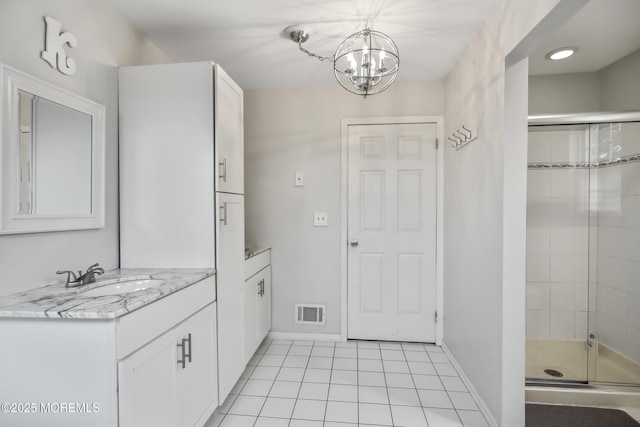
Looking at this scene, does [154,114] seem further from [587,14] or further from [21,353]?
[587,14]

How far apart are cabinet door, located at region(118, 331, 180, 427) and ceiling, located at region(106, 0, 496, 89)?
174 centimetres

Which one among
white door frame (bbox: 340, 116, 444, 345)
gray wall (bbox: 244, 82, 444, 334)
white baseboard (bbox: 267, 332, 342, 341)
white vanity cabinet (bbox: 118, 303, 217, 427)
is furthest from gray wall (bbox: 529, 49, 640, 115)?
white vanity cabinet (bbox: 118, 303, 217, 427)

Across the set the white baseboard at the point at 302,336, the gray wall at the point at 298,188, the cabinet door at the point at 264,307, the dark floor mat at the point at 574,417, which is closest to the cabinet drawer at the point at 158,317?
the cabinet door at the point at 264,307

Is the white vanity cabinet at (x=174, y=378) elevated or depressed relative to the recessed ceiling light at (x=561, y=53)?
depressed

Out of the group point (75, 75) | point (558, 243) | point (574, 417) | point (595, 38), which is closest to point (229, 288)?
point (75, 75)

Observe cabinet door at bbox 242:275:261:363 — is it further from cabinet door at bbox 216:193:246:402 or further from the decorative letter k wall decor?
the decorative letter k wall decor

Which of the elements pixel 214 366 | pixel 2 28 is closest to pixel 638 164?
pixel 214 366

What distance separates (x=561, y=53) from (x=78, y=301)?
314 cm

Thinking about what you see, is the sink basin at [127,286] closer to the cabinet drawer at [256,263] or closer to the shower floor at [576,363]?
the cabinet drawer at [256,263]

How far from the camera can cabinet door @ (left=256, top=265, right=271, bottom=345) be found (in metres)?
2.50

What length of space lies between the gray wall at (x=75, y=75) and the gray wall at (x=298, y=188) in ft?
3.71

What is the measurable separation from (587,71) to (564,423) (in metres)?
2.58

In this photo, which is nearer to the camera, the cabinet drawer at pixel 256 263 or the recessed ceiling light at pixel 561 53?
the recessed ceiling light at pixel 561 53

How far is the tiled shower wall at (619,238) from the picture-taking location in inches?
84.3
